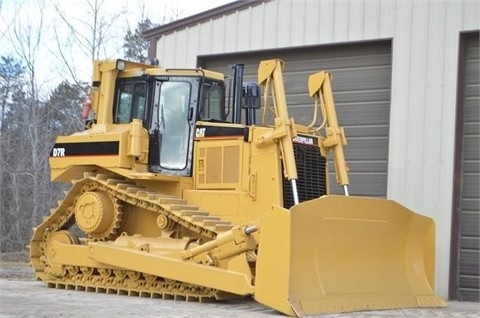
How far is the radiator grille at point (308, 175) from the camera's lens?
10.3 meters

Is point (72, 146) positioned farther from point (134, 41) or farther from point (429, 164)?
point (134, 41)

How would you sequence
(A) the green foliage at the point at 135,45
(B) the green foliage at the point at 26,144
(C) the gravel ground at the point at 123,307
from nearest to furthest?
1. (C) the gravel ground at the point at 123,307
2. (B) the green foliage at the point at 26,144
3. (A) the green foliage at the point at 135,45

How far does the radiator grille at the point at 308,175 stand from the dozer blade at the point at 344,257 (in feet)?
3.29

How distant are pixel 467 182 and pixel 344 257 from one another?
12.0ft

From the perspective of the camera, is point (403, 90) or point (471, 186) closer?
point (471, 186)

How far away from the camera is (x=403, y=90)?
503 inches

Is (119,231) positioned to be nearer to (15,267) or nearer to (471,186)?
(471,186)

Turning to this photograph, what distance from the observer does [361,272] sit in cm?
977

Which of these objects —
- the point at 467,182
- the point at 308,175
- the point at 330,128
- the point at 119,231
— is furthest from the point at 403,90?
the point at 119,231

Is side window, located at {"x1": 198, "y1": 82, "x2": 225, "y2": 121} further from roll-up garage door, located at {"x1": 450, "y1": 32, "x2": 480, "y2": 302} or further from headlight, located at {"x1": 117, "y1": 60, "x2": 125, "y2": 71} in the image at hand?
roll-up garage door, located at {"x1": 450, "y1": 32, "x2": 480, "y2": 302}

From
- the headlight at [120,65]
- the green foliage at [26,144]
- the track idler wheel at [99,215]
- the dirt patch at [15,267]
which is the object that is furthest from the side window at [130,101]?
the green foliage at [26,144]

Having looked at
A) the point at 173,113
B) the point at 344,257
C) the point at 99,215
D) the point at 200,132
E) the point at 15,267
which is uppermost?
the point at 173,113

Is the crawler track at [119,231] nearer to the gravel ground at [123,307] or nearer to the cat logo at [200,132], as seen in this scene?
the gravel ground at [123,307]

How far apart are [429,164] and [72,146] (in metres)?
5.60
